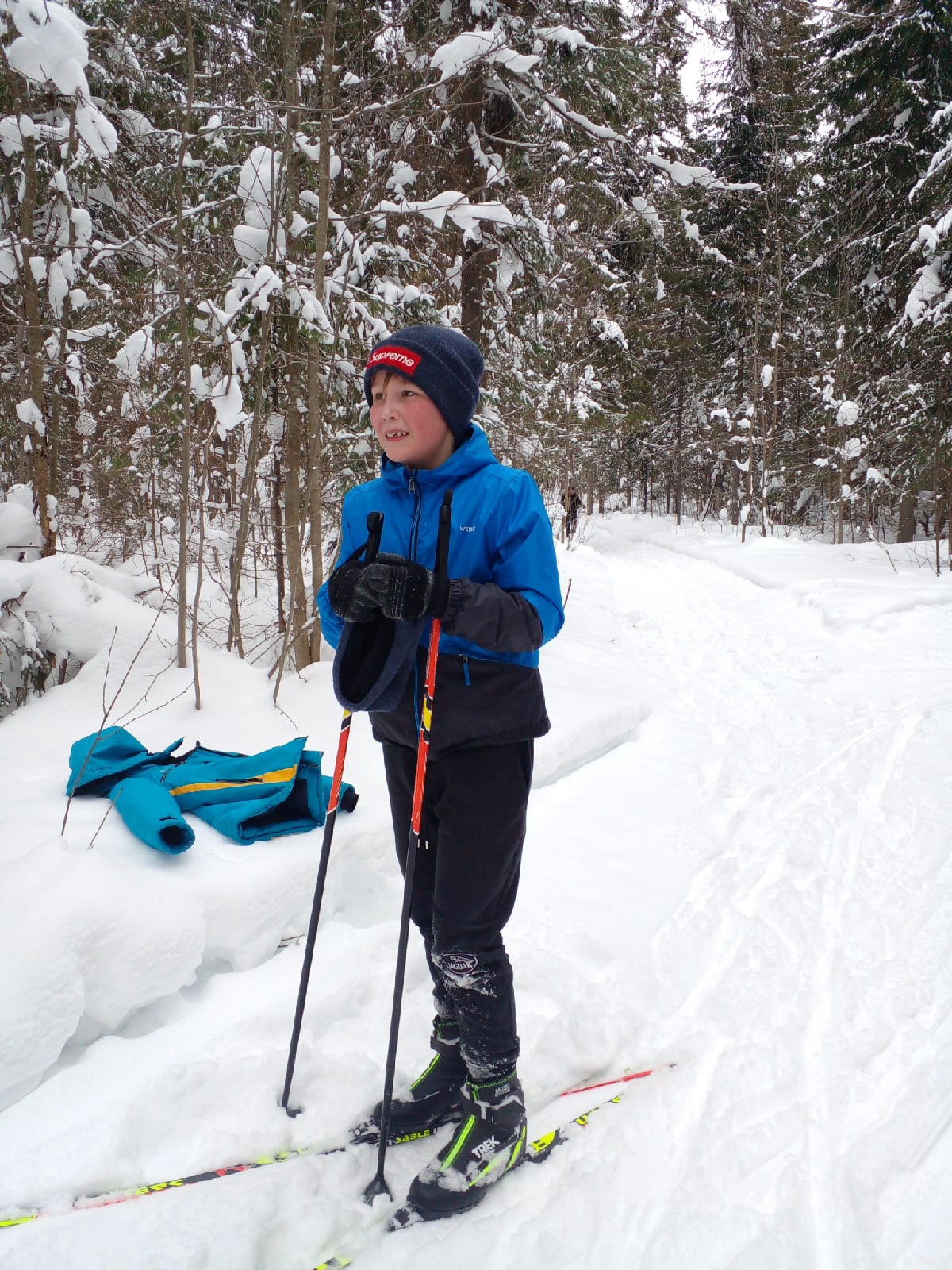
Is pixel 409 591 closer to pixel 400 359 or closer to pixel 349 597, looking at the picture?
pixel 349 597

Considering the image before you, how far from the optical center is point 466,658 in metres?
1.83

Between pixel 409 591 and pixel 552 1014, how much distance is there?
169cm

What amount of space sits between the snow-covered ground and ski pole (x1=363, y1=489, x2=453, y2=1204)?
0.27ft

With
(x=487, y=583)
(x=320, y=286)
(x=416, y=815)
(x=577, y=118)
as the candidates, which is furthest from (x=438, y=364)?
(x=577, y=118)

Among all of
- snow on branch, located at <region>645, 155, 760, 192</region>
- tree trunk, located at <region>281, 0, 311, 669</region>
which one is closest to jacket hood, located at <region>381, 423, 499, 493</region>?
tree trunk, located at <region>281, 0, 311, 669</region>

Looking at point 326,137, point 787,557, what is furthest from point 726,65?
point 326,137

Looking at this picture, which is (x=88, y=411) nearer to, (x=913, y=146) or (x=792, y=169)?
(x=913, y=146)

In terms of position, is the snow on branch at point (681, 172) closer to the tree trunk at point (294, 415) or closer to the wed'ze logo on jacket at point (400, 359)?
the tree trunk at point (294, 415)

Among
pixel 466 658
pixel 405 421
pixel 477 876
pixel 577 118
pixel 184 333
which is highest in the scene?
pixel 577 118

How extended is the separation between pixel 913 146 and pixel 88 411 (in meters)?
15.4

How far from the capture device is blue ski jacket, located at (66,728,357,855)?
307cm

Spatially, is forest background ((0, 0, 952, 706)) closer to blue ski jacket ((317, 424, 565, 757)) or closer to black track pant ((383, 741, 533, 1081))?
blue ski jacket ((317, 424, 565, 757))

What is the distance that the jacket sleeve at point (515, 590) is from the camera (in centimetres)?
168

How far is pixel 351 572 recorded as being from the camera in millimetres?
1775
